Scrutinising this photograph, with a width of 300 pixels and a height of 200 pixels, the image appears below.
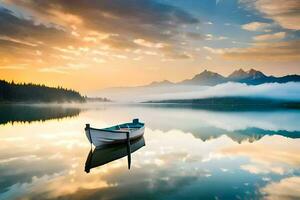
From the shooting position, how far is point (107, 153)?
26.2m

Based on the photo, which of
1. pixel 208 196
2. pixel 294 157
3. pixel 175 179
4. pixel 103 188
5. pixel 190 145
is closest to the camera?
pixel 208 196

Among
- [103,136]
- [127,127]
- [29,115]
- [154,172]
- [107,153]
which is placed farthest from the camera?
[29,115]

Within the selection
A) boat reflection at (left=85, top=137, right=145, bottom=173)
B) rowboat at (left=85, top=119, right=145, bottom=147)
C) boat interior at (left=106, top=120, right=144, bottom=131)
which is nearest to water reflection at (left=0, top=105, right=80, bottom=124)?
boat interior at (left=106, top=120, right=144, bottom=131)

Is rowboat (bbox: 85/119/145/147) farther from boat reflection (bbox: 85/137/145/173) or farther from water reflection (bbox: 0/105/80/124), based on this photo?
water reflection (bbox: 0/105/80/124)

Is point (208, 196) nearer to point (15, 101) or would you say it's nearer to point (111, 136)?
point (111, 136)

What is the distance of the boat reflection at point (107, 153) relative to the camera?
22.1 meters

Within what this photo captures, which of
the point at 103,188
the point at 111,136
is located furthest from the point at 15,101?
the point at 103,188

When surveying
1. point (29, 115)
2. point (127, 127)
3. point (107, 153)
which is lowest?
point (107, 153)

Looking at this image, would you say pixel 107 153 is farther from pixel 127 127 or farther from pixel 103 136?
pixel 127 127

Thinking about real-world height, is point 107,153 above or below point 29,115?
below

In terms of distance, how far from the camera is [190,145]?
3142 centimetres

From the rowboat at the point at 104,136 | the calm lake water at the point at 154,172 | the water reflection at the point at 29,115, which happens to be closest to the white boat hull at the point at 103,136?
the rowboat at the point at 104,136

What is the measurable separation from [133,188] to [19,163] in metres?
10.6

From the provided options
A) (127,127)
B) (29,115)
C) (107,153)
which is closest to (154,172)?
(107,153)
